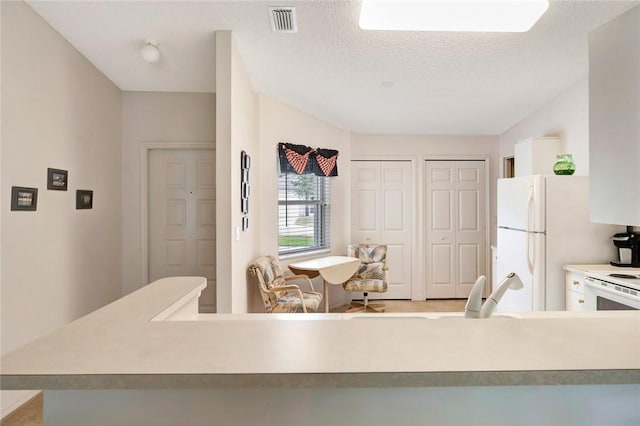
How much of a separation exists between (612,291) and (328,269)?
2.41m

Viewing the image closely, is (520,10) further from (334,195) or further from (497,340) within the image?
(334,195)

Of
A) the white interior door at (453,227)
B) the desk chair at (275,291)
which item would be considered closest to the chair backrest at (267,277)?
the desk chair at (275,291)

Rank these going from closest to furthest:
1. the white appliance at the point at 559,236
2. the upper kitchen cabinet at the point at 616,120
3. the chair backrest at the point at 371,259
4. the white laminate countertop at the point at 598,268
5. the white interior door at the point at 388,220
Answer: the upper kitchen cabinet at the point at 616,120, the white laminate countertop at the point at 598,268, the white appliance at the point at 559,236, the chair backrest at the point at 371,259, the white interior door at the point at 388,220

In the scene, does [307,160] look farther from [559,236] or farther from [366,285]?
[559,236]

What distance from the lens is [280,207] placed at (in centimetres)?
421

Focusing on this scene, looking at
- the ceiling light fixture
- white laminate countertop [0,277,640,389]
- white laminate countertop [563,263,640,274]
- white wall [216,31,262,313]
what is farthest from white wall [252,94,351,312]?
white laminate countertop [0,277,640,389]

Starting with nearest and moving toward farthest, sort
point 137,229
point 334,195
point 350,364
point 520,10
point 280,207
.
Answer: point 350,364 < point 520,10 < point 137,229 < point 280,207 < point 334,195

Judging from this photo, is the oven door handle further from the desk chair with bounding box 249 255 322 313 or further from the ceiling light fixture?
the ceiling light fixture

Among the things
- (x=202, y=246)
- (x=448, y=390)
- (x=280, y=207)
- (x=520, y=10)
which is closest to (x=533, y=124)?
(x=520, y=10)

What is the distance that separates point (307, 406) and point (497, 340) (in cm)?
48

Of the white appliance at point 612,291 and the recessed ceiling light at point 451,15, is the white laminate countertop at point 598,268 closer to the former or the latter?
the white appliance at point 612,291

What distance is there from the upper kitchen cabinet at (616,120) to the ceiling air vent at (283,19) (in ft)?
5.43

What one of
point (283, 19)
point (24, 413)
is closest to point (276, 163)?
point (283, 19)

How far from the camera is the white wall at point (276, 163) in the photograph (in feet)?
12.7
